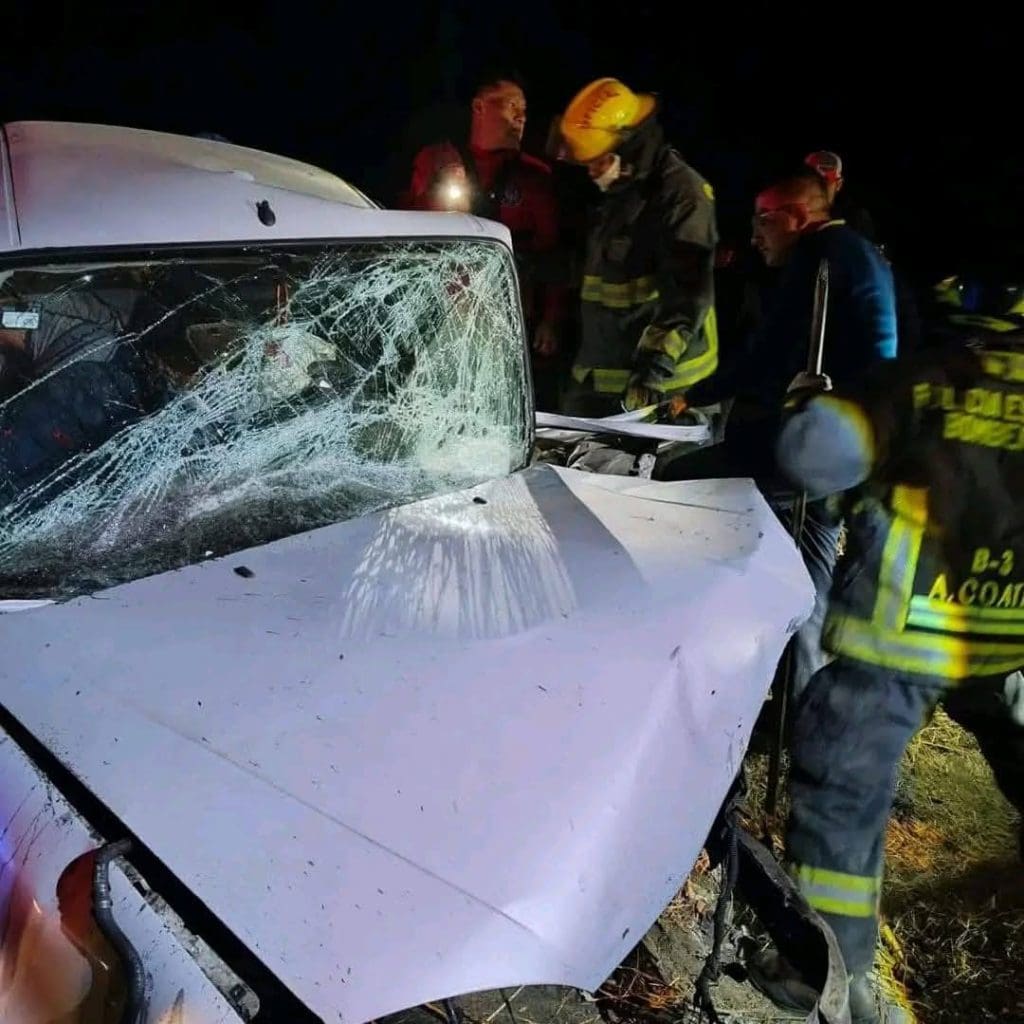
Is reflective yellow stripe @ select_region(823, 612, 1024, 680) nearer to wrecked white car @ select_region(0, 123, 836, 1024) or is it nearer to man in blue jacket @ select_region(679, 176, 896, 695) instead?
wrecked white car @ select_region(0, 123, 836, 1024)

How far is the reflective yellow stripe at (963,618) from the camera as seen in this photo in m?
2.15

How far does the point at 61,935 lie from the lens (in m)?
1.14

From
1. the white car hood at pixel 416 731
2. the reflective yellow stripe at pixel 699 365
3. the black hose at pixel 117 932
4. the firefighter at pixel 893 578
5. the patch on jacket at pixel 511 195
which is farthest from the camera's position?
the patch on jacket at pixel 511 195

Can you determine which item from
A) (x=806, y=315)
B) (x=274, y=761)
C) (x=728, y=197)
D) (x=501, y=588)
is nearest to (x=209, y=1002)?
(x=274, y=761)

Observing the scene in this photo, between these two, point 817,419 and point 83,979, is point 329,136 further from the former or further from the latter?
point 83,979

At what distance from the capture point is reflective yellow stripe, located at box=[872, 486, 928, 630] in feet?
6.88

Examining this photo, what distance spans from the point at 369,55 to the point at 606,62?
2.14 metres

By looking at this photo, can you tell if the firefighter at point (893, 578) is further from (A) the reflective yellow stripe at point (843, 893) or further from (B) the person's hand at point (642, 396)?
(B) the person's hand at point (642, 396)

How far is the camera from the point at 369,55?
339 inches

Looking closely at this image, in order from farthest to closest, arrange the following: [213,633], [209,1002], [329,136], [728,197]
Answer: [329,136]
[728,197]
[213,633]
[209,1002]

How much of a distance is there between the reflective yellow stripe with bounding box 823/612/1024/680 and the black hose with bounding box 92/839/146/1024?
158cm

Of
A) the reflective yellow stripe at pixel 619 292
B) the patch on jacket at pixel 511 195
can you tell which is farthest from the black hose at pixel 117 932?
the patch on jacket at pixel 511 195

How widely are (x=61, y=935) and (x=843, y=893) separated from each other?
1609 mm

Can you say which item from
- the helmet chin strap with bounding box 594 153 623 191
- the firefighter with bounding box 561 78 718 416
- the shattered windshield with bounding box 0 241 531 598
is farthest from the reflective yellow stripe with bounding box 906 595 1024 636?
the helmet chin strap with bounding box 594 153 623 191
